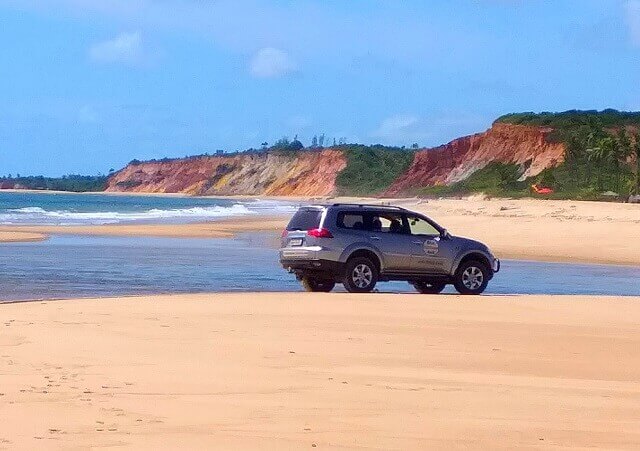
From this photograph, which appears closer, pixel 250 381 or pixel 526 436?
pixel 526 436

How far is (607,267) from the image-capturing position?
2894cm

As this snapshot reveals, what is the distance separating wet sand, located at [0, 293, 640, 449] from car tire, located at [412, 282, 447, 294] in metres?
4.91

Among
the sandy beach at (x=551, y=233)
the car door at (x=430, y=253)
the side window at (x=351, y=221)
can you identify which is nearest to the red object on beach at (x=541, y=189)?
the sandy beach at (x=551, y=233)

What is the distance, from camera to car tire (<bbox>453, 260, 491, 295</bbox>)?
66.1 ft

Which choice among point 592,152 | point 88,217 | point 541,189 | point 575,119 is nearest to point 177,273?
point 88,217

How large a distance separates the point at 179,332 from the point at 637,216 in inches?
1538

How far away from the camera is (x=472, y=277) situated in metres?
20.2

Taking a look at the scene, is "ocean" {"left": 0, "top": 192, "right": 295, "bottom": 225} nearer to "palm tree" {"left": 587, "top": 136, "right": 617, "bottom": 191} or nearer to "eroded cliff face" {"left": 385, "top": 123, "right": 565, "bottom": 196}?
"palm tree" {"left": 587, "top": 136, "right": 617, "bottom": 191}

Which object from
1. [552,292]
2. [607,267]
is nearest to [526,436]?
[552,292]

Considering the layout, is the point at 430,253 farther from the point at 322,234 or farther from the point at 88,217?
the point at 88,217

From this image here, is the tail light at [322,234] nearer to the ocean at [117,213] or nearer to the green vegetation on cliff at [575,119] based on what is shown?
the ocean at [117,213]

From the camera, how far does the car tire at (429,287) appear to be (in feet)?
67.4

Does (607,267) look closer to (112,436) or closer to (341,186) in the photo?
(112,436)

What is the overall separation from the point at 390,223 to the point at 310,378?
10944mm
